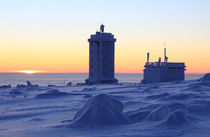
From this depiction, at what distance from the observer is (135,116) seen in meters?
9.31

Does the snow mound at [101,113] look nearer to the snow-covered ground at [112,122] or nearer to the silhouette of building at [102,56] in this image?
the snow-covered ground at [112,122]

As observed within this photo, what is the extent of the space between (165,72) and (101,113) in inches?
1451

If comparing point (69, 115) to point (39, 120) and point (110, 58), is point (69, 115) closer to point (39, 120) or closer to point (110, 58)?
point (39, 120)

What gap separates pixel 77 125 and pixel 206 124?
11.1 ft

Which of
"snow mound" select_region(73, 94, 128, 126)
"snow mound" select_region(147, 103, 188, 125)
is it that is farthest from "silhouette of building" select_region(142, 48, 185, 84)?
"snow mound" select_region(73, 94, 128, 126)

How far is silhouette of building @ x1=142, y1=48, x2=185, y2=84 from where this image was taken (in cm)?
4441

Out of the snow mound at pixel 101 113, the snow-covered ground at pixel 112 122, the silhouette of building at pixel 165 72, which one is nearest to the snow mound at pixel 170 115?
the snow-covered ground at pixel 112 122

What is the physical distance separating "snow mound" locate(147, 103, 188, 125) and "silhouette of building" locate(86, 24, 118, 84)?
118ft

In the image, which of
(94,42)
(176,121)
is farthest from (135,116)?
(94,42)

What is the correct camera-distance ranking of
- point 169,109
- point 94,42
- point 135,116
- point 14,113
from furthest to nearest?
point 94,42 → point 14,113 → point 135,116 → point 169,109

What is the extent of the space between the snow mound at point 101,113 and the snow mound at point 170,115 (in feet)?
2.85

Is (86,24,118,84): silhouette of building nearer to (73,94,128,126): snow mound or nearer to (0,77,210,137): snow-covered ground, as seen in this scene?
(0,77,210,137): snow-covered ground

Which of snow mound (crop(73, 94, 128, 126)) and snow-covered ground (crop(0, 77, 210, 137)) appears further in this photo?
snow mound (crop(73, 94, 128, 126))

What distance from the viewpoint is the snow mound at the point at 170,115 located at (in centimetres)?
805
